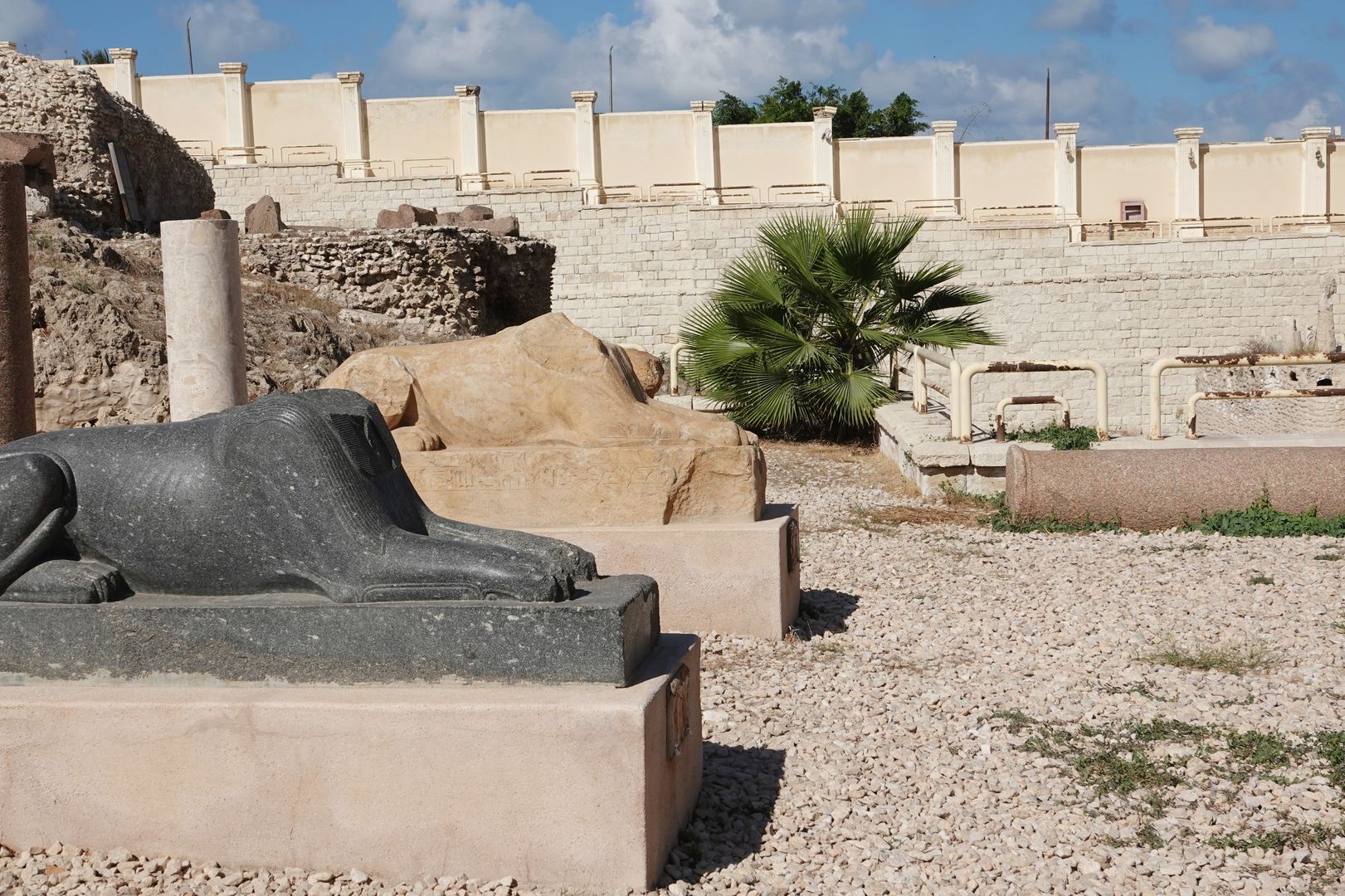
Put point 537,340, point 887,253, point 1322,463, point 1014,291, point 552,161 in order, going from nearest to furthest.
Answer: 1. point 537,340
2. point 1322,463
3. point 887,253
4. point 1014,291
5. point 552,161

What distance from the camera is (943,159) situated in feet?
107

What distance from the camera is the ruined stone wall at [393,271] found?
1678 centimetres

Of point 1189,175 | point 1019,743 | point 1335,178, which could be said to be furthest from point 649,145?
point 1019,743

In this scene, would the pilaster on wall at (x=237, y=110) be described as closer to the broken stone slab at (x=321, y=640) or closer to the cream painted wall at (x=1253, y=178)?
the cream painted wall at (x=1253, y=178)

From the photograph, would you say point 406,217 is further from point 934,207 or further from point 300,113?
point 934,207

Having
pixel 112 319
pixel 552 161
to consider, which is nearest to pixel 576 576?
pixel 112 319

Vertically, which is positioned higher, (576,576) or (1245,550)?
(576,576)

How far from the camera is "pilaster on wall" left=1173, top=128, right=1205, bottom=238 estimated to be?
32.9 m

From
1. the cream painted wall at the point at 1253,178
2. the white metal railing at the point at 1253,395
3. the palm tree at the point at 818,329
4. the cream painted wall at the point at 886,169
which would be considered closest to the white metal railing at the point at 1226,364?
the white metal railing at the point at 1253,395

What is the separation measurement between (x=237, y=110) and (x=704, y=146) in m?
12.3

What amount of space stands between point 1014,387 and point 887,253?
10.0 m

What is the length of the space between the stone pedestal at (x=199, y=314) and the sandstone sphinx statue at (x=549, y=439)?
2561 mm

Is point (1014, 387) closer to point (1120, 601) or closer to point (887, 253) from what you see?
point (887, 253)

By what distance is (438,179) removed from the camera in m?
29.2
